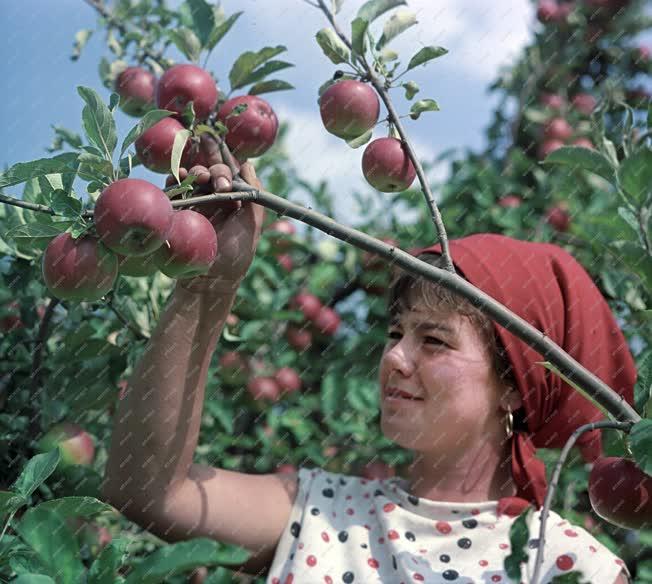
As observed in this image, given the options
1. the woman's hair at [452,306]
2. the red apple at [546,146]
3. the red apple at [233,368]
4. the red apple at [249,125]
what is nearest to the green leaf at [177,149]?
the red apple at [249,125]

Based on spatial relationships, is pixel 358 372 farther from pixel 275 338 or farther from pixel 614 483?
pixel 614 483

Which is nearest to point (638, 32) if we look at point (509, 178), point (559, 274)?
point (509, 178)

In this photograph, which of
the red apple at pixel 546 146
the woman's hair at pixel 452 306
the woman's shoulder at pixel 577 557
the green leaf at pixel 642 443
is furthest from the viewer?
the red apple at pixel 546 146

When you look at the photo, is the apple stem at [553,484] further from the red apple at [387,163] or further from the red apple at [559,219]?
the red apple at [559,219]

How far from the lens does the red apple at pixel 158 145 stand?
942mm

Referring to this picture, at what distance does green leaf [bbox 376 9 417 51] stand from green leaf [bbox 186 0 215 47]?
312 mm

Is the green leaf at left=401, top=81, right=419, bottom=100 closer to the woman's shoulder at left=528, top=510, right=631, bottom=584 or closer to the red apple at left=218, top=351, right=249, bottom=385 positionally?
the woman's shoulder at left=528, top=510, right=631, bottom=584

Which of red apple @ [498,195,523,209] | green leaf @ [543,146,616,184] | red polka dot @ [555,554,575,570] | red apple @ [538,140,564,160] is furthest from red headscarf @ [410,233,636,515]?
red apple @ [538,140,564,160]

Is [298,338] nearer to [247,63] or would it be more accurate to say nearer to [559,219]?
[559,219]

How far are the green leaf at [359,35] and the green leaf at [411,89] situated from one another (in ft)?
0.20

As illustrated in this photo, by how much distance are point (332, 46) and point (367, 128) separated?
95 mm

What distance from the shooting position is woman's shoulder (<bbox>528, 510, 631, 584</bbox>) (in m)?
1.26

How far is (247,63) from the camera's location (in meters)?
1.07

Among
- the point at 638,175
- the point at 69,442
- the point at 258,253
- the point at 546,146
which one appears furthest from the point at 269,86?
the point at 546,146
